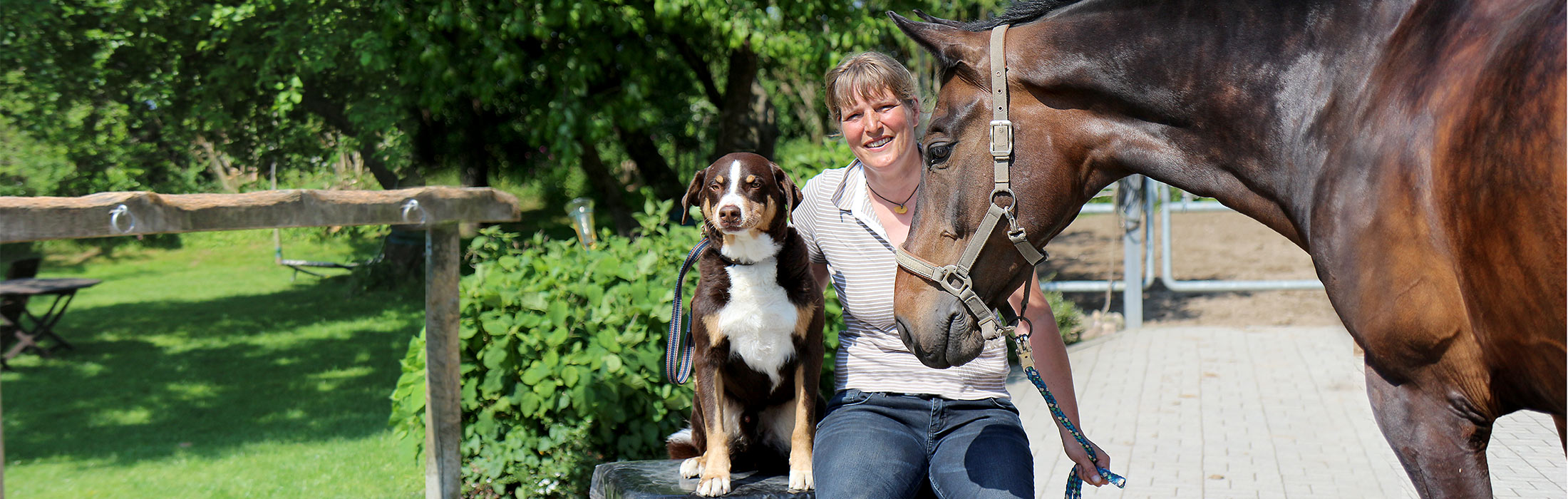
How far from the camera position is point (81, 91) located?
856 cm

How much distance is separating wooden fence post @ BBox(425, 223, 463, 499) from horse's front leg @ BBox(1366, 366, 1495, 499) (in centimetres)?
329

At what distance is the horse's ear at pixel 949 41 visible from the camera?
1.61 meters

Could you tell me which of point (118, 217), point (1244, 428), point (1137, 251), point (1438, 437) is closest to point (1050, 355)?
point (1438, 437)

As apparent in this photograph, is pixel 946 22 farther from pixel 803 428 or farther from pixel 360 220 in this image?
pixel 360 220

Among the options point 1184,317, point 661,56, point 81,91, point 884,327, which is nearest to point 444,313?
point 884,327

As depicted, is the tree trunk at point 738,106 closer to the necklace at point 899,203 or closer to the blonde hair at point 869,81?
the blonde hair at point 869,81

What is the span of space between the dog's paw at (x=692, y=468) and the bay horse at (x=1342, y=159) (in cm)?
127

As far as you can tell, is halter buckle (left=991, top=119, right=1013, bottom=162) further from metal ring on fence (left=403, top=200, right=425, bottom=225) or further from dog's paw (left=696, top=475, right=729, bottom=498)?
metal ring on fence (left=403, top=200, right=425, bottom=225)

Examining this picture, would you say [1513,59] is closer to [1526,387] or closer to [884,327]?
[1526,387]

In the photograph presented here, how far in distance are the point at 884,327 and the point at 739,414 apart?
609 millimetres

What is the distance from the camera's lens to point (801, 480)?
8.80 feet

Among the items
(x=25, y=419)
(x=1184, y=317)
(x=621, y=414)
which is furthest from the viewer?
(x=1184, y=317)

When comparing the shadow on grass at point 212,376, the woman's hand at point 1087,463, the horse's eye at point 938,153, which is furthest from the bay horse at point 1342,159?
the shadow on grass at point 212,376

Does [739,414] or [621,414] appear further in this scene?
[621,414]
